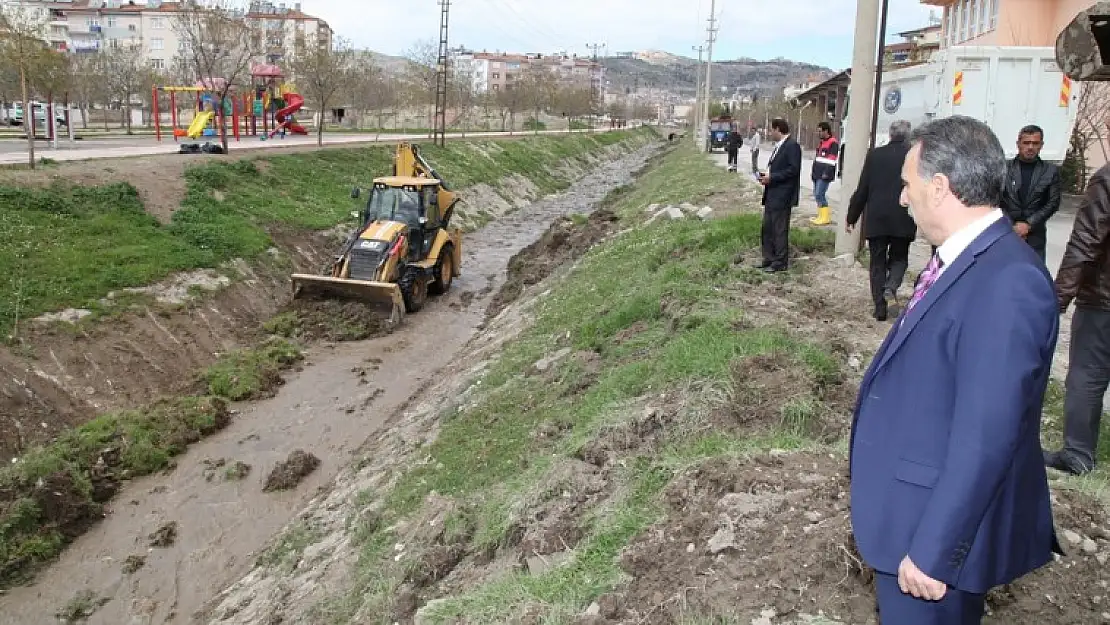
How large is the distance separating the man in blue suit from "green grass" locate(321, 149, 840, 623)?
2.01m

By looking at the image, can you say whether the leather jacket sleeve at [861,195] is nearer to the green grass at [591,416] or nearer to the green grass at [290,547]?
the green grass at [591,416]

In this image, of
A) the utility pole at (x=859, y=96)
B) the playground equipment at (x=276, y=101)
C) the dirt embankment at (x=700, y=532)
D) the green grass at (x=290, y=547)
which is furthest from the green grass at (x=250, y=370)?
the playground equipment at (x=276, y=101)

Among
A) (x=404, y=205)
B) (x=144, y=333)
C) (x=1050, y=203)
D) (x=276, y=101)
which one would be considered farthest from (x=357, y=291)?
(x=276, y=101)

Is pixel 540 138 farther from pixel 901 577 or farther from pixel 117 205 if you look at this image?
pixel 901 577

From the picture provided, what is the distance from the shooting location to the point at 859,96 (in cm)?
1068

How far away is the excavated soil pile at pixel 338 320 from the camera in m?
15.1

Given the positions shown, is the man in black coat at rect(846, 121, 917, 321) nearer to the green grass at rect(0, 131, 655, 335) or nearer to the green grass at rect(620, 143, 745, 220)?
the green grass at rect(0, 131, 655, 335)

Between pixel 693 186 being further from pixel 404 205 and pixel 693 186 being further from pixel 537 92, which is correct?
pixel 537 92

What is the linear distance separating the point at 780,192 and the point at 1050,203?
311 cm

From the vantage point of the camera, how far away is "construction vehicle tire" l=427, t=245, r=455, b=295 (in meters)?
18.2

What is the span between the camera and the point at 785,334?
7.27m

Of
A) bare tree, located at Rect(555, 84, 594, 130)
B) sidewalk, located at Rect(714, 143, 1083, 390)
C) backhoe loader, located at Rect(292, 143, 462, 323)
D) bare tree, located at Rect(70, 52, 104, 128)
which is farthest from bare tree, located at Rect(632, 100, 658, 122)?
backhoe loader, located at Rect(292, 143, 462, 323)

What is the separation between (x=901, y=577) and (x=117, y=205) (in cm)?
1828

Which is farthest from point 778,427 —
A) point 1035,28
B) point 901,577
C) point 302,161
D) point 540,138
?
point 540,138
